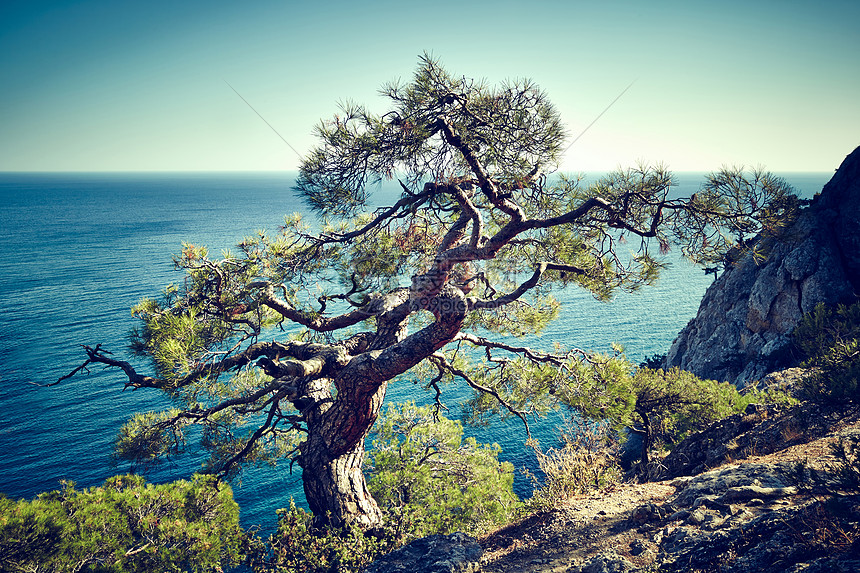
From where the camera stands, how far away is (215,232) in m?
78.5

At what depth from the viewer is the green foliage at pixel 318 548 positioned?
284 inches

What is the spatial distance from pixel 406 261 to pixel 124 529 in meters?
7.57

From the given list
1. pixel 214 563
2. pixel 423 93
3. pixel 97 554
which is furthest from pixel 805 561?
pixel 97 554

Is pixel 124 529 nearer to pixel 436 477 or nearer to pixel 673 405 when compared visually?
pixel 436 477

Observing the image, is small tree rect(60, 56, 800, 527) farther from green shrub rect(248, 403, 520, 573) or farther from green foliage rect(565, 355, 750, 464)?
green foliage rect(565, 355, 750, 464)

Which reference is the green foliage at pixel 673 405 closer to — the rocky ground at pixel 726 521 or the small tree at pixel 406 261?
the rocky ground at pixel 726 521

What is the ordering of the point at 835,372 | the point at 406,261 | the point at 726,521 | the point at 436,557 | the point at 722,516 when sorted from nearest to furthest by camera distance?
1. the point at 726,521
2. the point at 722,516
3. the point at 436,557
4. the point at 835,372
5. the point at 406,261

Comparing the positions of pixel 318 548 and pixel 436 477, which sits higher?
pixel 318 548

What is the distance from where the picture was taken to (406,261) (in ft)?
30.2

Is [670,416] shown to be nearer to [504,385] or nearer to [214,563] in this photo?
[504,385]

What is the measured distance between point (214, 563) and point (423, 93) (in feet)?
31.0

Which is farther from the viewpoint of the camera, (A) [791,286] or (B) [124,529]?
(A) [791,286]

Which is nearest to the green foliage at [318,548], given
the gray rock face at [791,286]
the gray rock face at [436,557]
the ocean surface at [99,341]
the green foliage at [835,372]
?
the gray rock face at [436,557]

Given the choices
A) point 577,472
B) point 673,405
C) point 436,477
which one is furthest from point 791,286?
point 436,477
